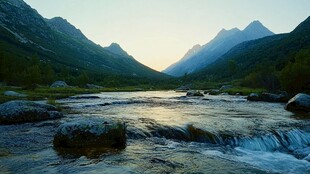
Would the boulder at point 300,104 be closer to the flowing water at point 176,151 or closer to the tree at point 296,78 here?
the flowing water at point 176,151

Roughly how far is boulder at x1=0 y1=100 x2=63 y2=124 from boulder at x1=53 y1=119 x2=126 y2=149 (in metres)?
10.1

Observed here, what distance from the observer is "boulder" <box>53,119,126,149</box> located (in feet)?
54.2

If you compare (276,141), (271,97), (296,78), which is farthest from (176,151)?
(296,78)

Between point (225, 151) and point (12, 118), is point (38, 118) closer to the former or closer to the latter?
point (12, 118)

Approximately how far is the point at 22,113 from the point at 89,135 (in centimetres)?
1181

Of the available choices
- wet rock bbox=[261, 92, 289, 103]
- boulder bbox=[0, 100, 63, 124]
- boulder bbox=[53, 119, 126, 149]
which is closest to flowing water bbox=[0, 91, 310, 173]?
boulder bbox=[53, 119, 126, 149]

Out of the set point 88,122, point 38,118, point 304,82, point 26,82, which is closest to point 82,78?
point 26,82

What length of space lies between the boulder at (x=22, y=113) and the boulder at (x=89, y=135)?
10.1 meters

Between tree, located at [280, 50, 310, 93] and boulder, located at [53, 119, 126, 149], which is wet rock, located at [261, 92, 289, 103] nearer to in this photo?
tree, located at [280, 50, 310, 93]

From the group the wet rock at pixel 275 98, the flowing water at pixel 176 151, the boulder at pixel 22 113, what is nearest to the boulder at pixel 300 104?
the flowing water at pixel 176 151

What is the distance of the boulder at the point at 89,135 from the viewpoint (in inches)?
650

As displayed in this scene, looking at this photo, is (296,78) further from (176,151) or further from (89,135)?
(89,135)

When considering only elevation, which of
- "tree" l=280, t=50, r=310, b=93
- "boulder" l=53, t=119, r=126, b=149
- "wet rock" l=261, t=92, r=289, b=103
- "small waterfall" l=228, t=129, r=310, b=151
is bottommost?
"small waterfall" l=228, t=129, r=310, b=151

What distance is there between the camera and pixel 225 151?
18.0 m
